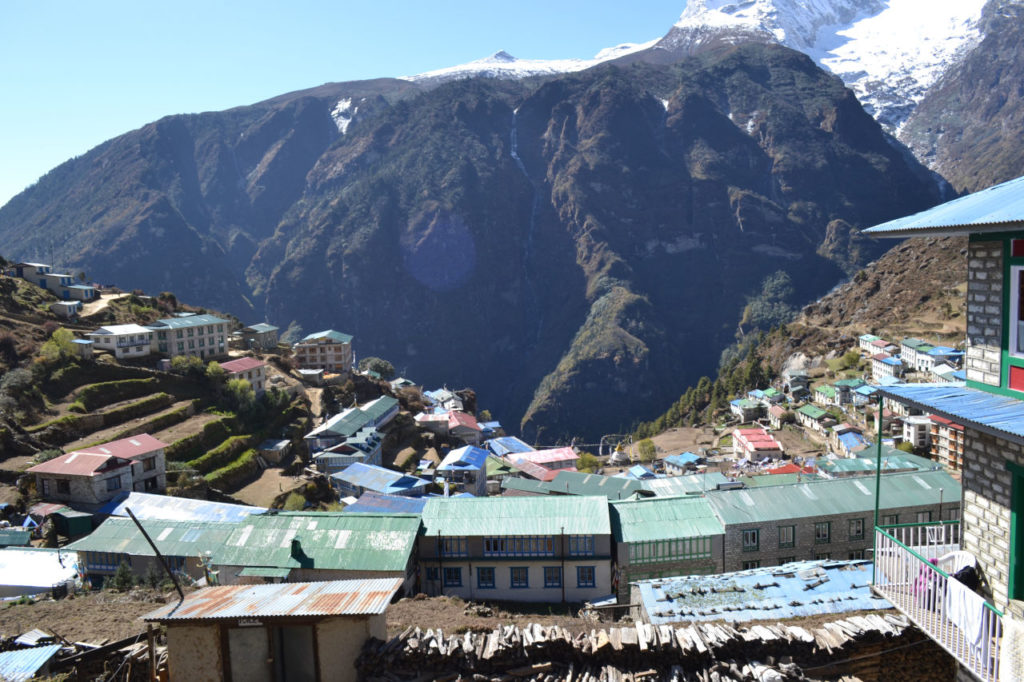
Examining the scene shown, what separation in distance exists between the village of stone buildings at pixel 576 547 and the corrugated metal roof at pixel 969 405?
0.10 feet

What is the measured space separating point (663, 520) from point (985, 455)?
49.0ft

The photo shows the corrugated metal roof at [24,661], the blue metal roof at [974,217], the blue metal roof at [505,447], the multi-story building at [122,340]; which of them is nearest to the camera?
the blue metal roof at [974,217]

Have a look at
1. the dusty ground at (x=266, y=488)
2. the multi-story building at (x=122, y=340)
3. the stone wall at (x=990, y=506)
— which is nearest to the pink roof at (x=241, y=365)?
the multi-story building at (x=122, y=340)

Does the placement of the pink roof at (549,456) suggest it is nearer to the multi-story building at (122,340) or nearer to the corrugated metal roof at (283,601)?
the multi-story building at (122,340)

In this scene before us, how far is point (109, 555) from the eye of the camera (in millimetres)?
25344

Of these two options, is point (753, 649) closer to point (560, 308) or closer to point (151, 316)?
point (151, 316)

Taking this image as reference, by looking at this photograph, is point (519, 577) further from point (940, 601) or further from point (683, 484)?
point (940, 601)

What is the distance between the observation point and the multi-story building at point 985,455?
6.59 meters

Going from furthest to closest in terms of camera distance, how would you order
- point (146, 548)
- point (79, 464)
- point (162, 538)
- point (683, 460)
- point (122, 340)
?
point (683, 460), point (122, 340), point (79, 464), point (162, 538), point (146, 548)

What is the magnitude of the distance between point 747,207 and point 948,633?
198 m

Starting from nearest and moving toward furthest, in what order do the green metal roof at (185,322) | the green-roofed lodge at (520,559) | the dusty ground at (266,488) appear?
1. the green-roofed lodge at (520,559)
2. the dusty ground at (266,488)
3. the green metal roof at (185,322)

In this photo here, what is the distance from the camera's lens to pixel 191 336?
2292 inches

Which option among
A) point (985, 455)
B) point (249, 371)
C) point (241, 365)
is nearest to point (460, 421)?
point (249, 371)

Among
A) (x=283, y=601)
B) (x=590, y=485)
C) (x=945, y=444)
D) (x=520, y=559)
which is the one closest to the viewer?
(x=283, y=601)
